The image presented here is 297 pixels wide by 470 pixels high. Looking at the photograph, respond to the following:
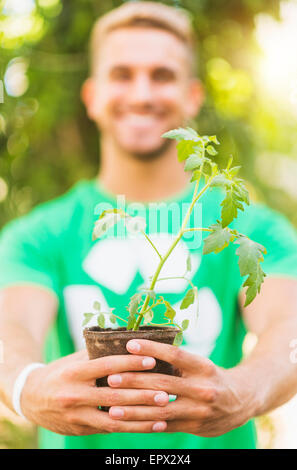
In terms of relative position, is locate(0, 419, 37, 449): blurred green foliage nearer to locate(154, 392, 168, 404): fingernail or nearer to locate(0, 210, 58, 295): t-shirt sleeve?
locate(0, 210, 58, 295): t-shirt sleeve

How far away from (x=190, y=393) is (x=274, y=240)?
691mm

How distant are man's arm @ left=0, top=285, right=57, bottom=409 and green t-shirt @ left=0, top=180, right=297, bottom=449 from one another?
32 mm

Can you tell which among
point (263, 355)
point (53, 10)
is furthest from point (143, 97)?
point (263, 355)

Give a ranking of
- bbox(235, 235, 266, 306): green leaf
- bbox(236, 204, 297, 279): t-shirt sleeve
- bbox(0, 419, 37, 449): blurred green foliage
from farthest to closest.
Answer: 1. bbox(0, 419, 37, 449): blurred green foliage
2. bbox(236, 204, 297, 279): t-shirt sleeve
3. bbox(235, 235, 266, 306): green leaf

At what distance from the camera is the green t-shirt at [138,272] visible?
1409 millimetres

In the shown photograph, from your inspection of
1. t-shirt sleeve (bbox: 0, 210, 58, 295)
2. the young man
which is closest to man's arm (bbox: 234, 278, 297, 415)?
the young man

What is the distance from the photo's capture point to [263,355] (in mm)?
Answer: 1086

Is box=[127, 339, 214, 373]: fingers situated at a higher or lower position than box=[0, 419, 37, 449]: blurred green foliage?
higher

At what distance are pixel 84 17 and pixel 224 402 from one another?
5.06 ft

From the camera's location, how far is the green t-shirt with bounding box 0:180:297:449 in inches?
55.5

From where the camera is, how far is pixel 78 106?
81.9 inches

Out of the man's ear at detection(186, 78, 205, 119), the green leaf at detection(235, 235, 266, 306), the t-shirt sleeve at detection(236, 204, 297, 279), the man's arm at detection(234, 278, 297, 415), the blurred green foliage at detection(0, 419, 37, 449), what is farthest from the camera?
the blurred green foliage at detection(0, 419, 37, 449)
